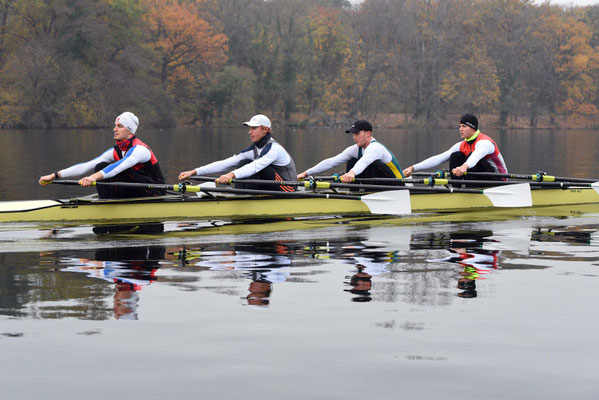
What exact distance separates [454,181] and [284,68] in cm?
7408

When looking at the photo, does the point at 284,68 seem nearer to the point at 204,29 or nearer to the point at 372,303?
the point at 204,29

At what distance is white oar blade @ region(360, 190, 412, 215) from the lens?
1408 centimetres

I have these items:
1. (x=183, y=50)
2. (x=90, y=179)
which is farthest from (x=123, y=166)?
(x=183, y=50)

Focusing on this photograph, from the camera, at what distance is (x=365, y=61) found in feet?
290

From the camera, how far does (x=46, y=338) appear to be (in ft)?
21.8

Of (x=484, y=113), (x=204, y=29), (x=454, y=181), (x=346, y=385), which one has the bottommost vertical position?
(x=346, y=385)

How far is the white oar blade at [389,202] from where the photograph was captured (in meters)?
14.1

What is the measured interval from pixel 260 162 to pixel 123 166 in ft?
7.24

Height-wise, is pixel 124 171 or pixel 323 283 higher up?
pixel 124 171

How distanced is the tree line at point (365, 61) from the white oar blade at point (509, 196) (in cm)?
6235

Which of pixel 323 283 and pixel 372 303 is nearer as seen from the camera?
pixel 372 303

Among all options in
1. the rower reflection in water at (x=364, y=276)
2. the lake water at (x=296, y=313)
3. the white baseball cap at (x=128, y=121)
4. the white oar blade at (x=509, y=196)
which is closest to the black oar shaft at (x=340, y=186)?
the white oar blade at (x=509, y=196)

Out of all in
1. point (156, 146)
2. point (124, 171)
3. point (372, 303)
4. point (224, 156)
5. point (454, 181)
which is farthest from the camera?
point (156, 146)

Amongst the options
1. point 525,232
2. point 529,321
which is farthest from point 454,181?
point 529,321
